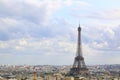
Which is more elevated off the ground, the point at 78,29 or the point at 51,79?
the point at 78,29

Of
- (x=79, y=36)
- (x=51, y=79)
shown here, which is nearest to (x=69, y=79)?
(x=51, y=79)

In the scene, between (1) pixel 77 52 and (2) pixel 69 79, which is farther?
(1) pixel 77 52

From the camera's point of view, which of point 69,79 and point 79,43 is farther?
point 79,43

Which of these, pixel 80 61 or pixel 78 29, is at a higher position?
pixel 78 29

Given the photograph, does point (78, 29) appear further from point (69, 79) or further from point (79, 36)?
point (69, 79)

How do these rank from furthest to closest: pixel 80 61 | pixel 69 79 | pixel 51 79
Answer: pixel 80 61
pixel 51 79
pixel 69 79

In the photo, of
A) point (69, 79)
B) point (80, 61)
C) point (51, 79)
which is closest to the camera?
point (69, 79)

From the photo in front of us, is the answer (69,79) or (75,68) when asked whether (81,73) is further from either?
(69,79)

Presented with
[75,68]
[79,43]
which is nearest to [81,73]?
[75,68]
